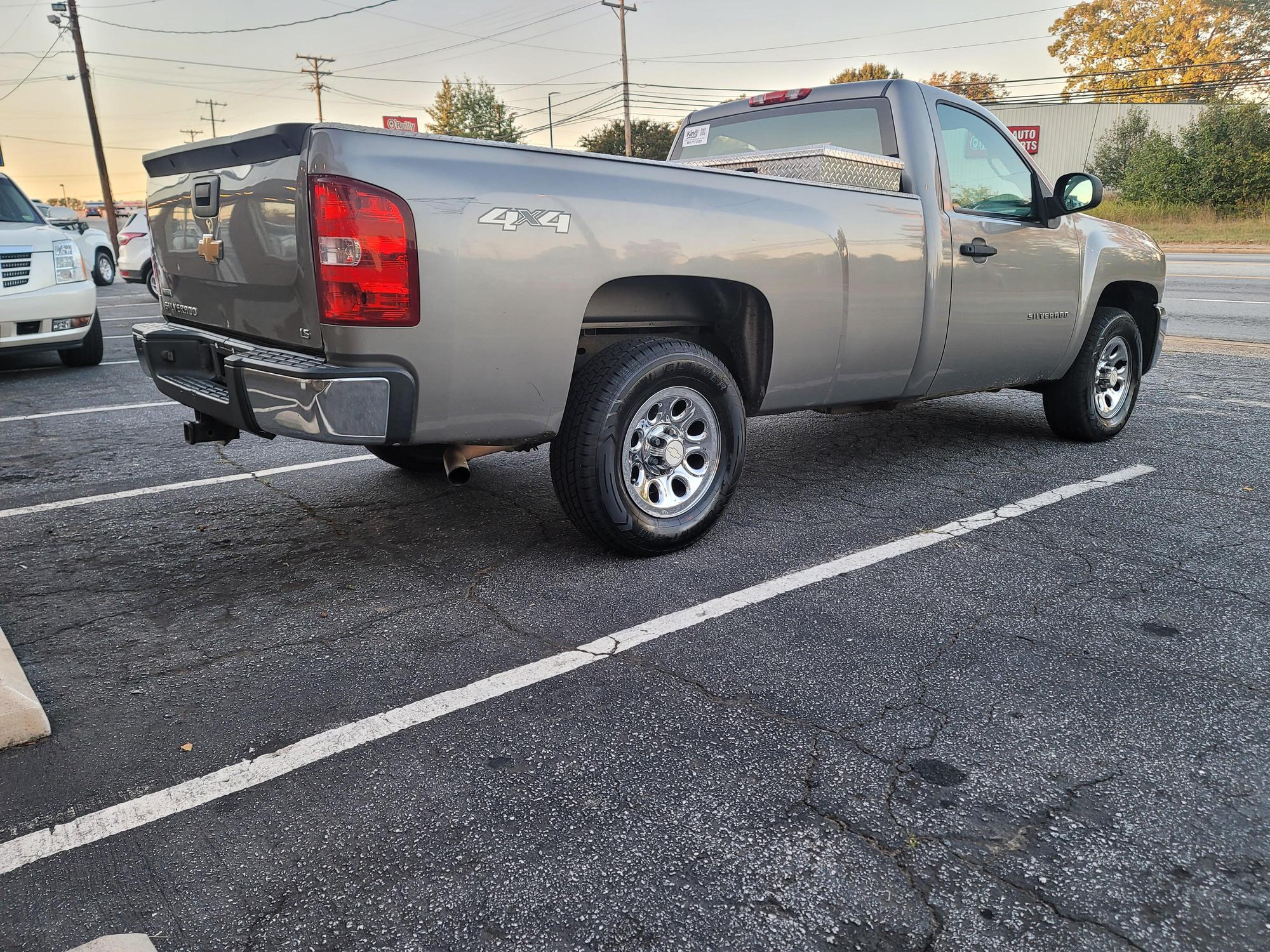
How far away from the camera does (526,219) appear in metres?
3.21

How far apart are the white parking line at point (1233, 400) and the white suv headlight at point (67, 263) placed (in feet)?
31.6

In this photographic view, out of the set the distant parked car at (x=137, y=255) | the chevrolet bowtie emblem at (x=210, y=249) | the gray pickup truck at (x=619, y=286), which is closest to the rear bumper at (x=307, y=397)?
the gray pickup truck at (x=619, y=286)

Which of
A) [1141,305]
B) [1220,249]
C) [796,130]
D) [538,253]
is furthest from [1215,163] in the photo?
[538,253]

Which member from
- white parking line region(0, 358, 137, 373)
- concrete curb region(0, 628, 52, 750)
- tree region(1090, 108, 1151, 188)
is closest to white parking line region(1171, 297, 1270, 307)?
white parking line region(0, 358, 137, 373)

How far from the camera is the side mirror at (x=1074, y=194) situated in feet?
16.5

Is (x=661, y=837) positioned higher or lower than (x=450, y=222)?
lower

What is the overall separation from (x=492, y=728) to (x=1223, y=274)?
1928 cm

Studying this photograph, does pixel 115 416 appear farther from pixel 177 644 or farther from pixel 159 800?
pixel 159 800

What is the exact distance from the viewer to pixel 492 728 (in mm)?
2658

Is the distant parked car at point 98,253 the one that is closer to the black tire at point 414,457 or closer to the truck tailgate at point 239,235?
the black tire at point 414,457

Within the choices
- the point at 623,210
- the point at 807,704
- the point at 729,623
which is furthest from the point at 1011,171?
the point at 807,704

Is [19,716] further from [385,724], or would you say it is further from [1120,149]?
[1120,149]

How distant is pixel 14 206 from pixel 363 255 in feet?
27.0

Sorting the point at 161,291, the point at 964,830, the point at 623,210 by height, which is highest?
the point at 623,210
